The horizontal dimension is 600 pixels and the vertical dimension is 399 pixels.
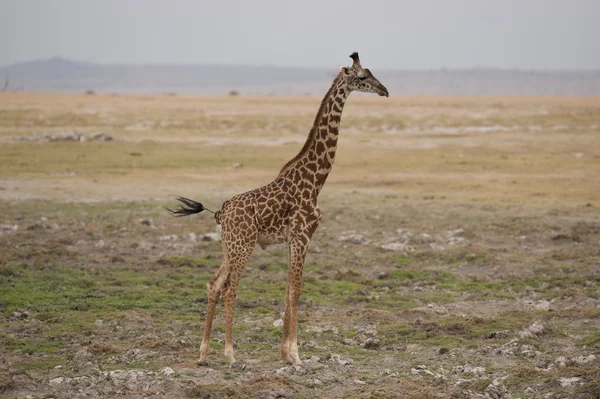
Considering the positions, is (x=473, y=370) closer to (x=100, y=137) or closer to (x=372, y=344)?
(x=372, y=344)

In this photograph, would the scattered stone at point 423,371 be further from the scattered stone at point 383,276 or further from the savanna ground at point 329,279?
the scattered stone at point 383,276

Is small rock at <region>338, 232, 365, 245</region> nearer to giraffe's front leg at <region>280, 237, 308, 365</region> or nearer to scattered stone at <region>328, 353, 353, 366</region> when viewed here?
scattered stone at <region>328, 353, 353, 366</region>

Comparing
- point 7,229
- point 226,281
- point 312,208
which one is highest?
point 312,208

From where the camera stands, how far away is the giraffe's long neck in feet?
33.0

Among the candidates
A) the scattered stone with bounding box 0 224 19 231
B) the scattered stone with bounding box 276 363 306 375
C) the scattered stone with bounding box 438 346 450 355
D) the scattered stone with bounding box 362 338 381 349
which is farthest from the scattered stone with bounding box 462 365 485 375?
the scattered stone with bounding box 0 224 19 231

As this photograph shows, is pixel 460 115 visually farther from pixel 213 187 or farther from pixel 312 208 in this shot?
pixel 312 208

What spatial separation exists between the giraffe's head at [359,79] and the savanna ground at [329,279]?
297 centimetres

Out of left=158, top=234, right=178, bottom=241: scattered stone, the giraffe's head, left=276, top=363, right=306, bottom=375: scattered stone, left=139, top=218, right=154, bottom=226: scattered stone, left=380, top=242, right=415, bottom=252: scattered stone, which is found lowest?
left=158, top=234, right=178, bottom=241: scattered stone

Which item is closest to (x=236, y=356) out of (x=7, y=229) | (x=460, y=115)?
(x=7, y=229)

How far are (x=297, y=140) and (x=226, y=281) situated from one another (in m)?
30.5

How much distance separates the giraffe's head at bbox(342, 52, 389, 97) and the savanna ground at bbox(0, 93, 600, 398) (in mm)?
2969

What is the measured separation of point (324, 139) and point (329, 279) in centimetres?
505

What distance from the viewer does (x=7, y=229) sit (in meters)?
18.5

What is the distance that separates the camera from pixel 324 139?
1015 cm
